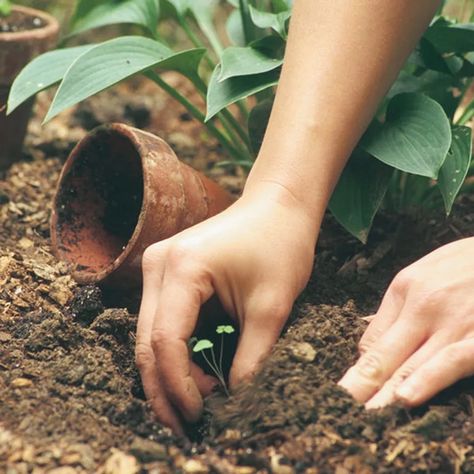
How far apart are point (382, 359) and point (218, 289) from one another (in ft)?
0.86

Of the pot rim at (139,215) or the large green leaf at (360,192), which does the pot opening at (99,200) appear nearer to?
the pot rim at (139,215)

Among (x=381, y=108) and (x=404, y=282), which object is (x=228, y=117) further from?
(x=404, y=282)

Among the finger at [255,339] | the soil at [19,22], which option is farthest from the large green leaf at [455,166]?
the soil at [19,22]

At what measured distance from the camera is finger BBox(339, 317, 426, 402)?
4.04ft

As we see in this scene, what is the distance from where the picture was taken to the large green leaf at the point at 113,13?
198 cm

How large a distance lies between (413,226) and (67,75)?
0.77 meters

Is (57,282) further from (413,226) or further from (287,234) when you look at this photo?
(413,226)

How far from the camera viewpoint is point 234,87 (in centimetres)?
164

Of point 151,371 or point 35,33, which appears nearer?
point 151,371

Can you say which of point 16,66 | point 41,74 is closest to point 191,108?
point 41,74

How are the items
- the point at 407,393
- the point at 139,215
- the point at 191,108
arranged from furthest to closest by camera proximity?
1. the point at 191,108
2. the point at 139,215
3. the point at 407,393

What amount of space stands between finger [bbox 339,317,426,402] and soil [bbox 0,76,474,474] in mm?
27

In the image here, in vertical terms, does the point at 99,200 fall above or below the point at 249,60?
below

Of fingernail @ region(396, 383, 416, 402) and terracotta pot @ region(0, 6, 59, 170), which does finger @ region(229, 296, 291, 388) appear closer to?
fingernail @ region(396, 383, 416, 402)
